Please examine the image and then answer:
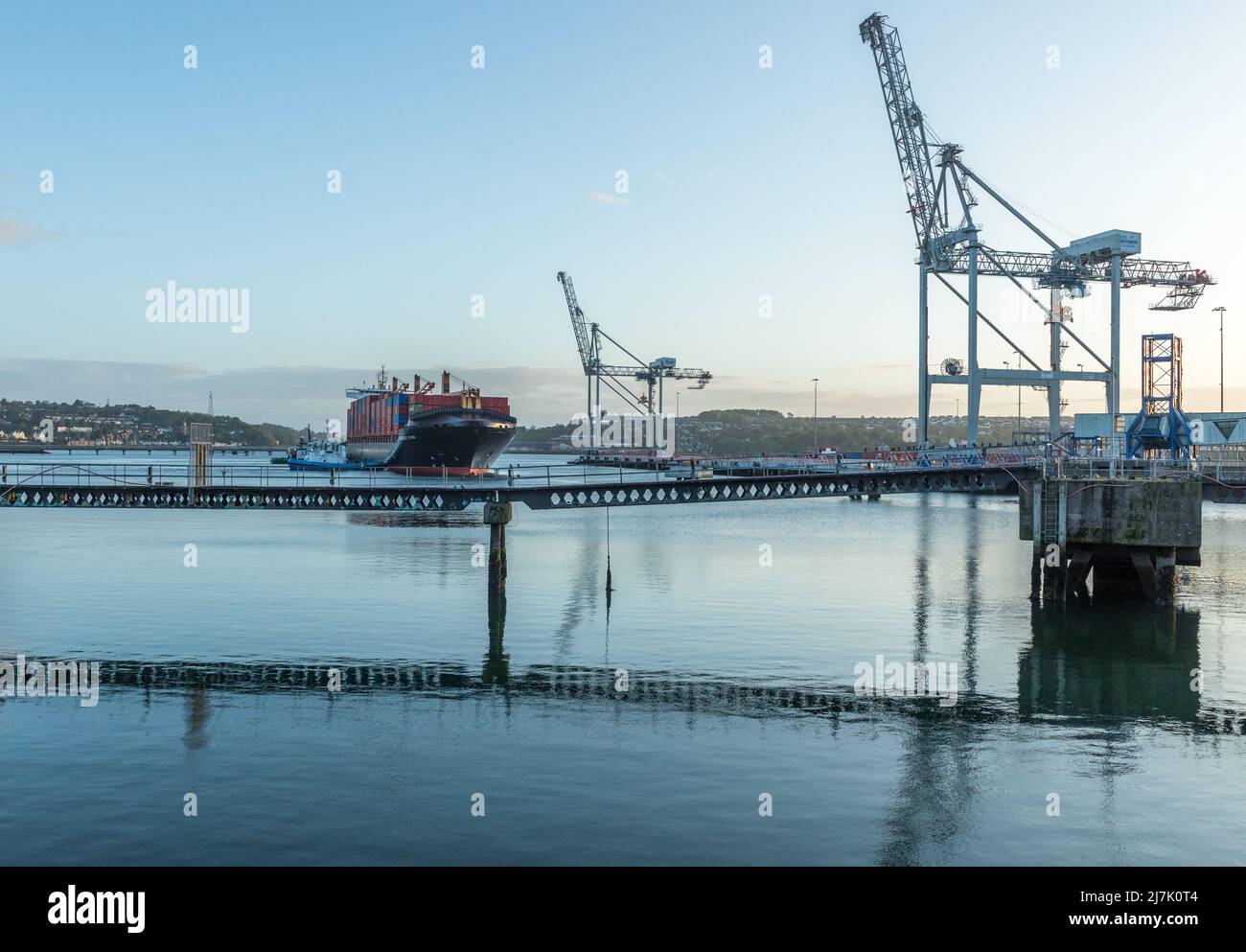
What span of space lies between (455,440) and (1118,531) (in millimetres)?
104680

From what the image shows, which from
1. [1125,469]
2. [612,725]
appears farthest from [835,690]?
[1125,469]

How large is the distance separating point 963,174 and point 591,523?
5492 centimetres

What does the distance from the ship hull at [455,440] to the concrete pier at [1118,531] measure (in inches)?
3851

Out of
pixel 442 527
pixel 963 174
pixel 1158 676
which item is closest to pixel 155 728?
pixel 1158 676

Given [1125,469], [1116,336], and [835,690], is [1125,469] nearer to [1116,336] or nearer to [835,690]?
[835,690]

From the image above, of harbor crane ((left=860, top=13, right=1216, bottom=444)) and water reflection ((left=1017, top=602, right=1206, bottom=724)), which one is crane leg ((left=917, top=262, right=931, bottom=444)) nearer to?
harbor crane ((left=860, top=13, right=1216, bottom=444))

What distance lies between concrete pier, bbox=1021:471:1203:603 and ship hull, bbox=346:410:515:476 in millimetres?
97805

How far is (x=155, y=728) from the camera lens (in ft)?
87.4

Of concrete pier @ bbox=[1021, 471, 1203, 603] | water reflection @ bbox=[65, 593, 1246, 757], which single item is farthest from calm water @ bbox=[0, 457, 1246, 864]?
concrete pier @ bbox=[1021, 471, 1203, 603]

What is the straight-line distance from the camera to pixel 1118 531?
46250 mm

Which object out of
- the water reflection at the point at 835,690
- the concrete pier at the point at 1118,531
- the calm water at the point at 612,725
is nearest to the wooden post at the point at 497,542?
the calm water at the point at 612,725

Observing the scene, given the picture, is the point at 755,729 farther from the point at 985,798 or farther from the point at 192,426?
the point at 192,426

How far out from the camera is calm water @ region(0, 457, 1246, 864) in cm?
1928
